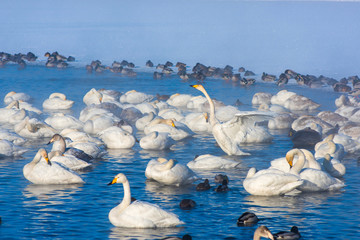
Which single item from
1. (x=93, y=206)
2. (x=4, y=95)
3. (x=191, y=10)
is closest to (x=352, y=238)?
(x=93, y=206)

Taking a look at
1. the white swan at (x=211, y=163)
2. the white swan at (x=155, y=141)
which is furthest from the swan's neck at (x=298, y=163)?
the white swan at (x=155, y=141)

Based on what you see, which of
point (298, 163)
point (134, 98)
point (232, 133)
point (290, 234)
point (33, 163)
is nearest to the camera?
point (290, 234)

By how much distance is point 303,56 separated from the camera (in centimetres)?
5359

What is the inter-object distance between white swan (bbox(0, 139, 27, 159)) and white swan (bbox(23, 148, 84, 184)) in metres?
3.47

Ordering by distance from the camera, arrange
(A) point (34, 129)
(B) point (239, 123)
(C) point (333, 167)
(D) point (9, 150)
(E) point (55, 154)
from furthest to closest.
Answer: (A) point (34, 129)
(B) point (239, 123)
(D) point (9, 150)
(E) point (55, 154)
(C) point (333, 167)

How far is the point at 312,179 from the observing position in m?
16.1

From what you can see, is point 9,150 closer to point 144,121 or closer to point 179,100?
point 144,121

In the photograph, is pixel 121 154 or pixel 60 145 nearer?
pixel 60 145

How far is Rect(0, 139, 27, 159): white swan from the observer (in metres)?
20.0

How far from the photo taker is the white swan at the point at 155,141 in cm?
2177

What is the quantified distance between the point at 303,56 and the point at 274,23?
27.7m

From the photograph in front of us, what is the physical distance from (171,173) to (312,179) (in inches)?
150

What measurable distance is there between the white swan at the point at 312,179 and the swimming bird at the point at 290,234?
364 cm

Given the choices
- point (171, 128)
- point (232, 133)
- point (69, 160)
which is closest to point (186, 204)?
point (69, 160)
